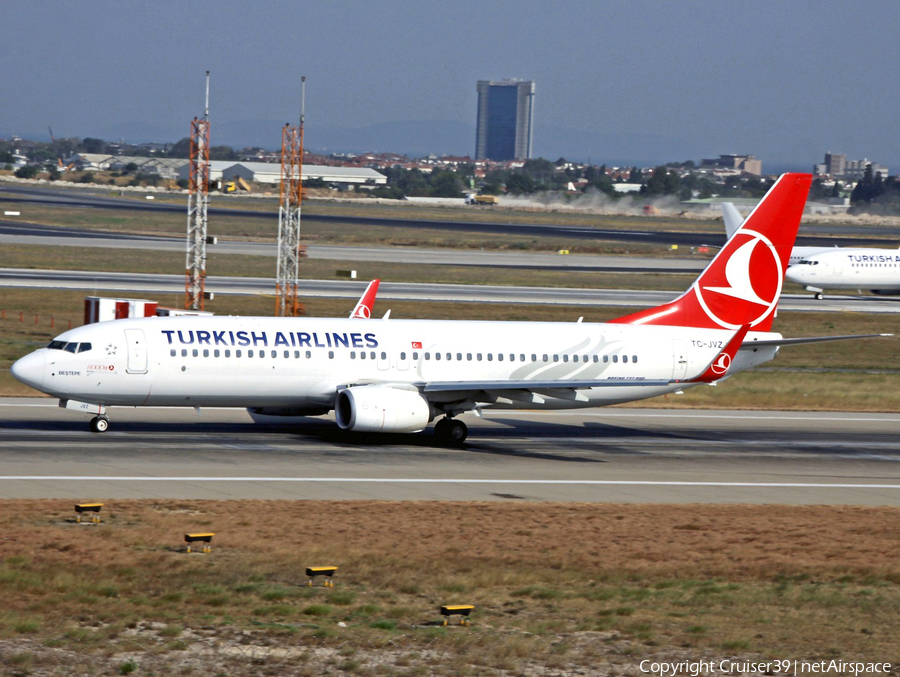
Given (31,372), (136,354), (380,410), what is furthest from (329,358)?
(31,372)

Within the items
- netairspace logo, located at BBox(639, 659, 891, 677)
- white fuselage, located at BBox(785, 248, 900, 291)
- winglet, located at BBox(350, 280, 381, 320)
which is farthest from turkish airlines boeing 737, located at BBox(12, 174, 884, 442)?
white fuselage, located at BBox(785, 248, 900, 291)

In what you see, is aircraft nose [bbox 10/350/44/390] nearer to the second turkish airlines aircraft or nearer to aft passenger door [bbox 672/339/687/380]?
aft passenger door [bbox 672/339/687/380]

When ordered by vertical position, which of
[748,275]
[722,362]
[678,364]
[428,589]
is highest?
[748,275]

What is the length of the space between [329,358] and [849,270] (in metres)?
80.0

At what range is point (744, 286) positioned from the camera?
145 feet

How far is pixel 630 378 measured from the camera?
4159cm

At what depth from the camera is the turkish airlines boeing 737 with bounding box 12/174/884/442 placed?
118ft

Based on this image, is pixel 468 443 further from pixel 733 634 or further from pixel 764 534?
pixel 733 634

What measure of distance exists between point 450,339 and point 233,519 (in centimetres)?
1578

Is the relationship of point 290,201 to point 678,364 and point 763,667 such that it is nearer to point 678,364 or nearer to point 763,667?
point 678,364

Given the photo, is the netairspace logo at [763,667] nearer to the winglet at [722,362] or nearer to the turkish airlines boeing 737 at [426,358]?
the turkish airlines boeing 737 at [426,358]

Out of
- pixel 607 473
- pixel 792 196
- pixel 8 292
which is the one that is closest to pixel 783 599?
pixel 607 473

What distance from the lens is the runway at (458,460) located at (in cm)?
2991

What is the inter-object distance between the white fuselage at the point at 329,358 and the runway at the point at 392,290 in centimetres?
4060
